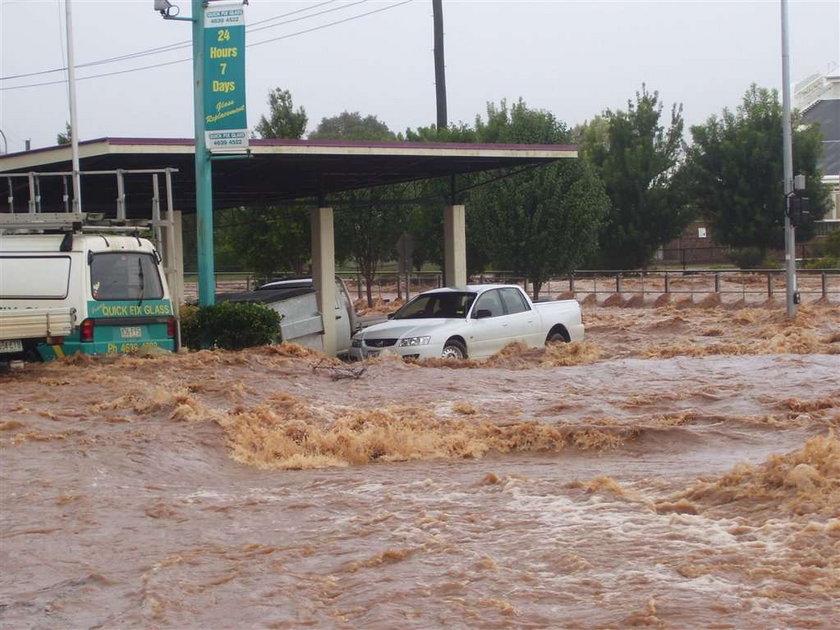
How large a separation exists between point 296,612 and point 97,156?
47.3 ft

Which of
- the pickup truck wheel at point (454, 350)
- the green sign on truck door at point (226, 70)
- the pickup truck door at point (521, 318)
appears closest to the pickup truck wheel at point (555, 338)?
the pickup truck door at point (521, 318)

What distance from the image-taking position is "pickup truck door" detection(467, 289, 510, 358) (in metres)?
17.8

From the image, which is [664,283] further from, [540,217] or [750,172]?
[750,172]

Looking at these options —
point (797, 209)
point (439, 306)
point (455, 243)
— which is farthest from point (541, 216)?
point (439, 306)

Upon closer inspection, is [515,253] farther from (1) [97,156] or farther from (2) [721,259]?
(2) [721,259]

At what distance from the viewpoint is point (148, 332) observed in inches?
581

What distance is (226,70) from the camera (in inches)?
712

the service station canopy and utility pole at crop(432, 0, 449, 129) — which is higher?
utility pole at crop(432, 0, 449, 129)

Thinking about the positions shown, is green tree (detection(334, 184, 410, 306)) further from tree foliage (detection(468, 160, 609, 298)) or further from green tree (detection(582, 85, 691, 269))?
green tree (detection(582, 85, 691, 269))

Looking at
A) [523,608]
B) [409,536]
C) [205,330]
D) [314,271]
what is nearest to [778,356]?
[205,330]

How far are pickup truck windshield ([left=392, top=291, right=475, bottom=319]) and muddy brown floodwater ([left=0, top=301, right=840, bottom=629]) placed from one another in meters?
1.93

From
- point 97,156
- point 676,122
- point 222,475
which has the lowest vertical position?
point 222,475

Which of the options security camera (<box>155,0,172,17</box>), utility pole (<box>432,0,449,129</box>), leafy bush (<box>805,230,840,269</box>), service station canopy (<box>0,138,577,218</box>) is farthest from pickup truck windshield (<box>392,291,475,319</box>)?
leafy bush (<box>805,230,840,269</box>)

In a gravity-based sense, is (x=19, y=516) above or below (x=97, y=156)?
below
